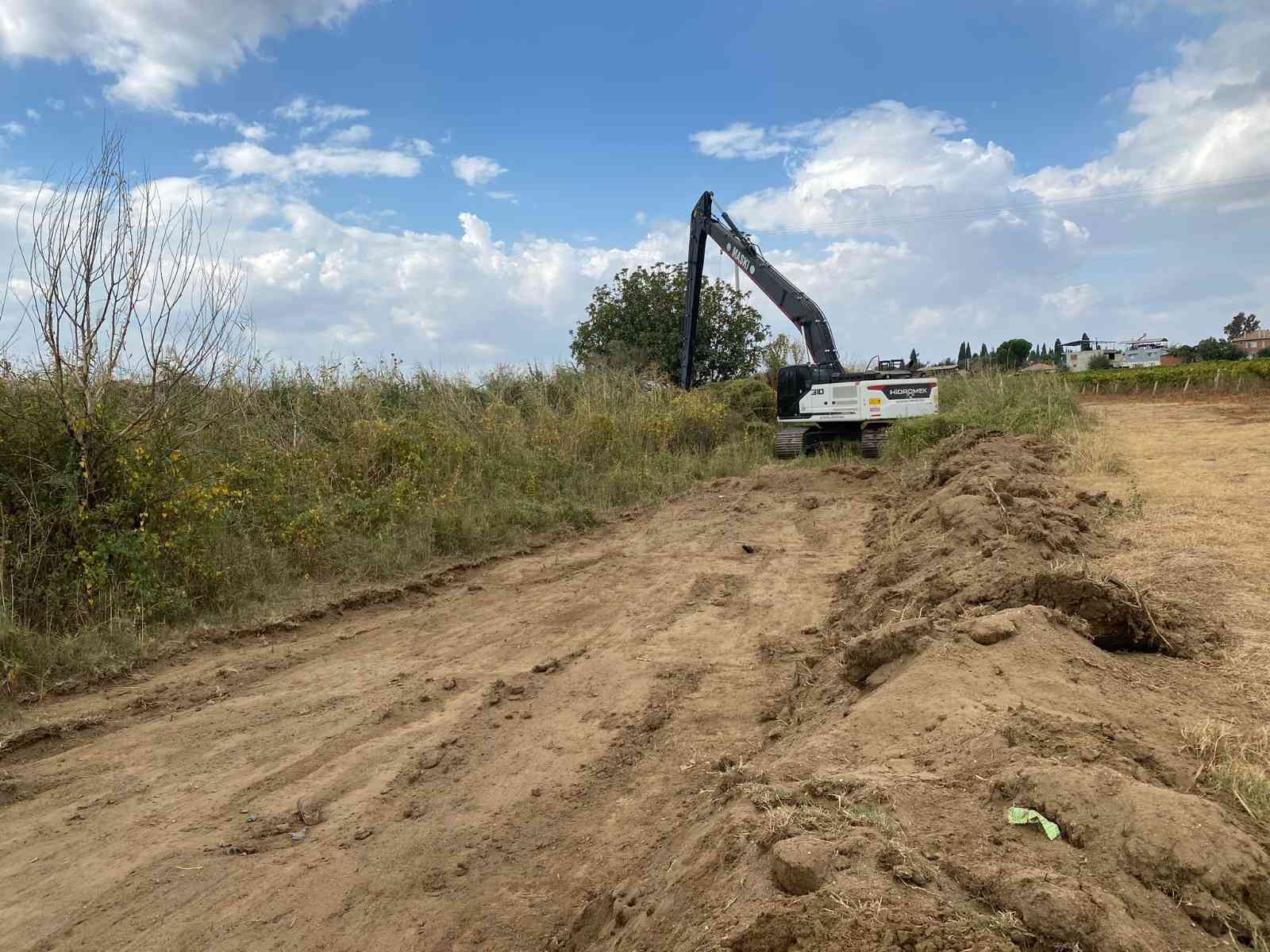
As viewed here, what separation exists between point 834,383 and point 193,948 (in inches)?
594

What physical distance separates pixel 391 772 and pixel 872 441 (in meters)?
13.6

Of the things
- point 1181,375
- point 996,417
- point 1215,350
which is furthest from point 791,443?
point 1215,350

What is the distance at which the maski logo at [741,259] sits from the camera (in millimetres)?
19828

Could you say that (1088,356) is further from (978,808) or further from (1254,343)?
(978,808)

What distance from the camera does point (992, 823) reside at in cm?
261

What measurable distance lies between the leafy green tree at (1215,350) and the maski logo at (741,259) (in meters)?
49.8

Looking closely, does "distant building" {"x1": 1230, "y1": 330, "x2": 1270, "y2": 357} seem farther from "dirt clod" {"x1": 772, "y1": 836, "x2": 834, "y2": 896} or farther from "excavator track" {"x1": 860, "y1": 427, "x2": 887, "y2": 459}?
"dirt clod" {"x1": 772, "y1": 836, "x2": 834, "y2": 896}

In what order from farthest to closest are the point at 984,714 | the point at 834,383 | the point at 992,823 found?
the point at 834,383
the point at 984,714
the point at 992,823

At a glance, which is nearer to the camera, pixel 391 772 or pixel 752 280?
pixel 391 772

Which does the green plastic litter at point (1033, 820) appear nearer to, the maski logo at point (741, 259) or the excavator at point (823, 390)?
the excavator at point (823, 390)

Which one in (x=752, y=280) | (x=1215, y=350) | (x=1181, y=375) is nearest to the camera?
(x=752, y=280)

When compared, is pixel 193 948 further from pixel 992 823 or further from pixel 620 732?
pixel 992 823

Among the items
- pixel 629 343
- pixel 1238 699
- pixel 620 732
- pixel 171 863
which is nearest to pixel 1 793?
pixel 171 863

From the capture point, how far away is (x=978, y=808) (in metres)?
2.72
